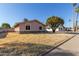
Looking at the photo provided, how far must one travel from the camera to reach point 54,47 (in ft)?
25.4

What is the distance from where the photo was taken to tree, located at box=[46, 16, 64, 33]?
800cm

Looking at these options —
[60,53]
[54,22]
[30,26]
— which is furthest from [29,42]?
[60,53]

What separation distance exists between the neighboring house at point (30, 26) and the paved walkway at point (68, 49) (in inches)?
44.1

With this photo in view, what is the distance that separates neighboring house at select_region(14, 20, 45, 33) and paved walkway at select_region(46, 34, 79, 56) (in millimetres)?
1120

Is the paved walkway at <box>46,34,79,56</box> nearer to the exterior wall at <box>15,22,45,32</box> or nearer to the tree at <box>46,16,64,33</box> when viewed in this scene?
the tree at <box>46,16,64,33</box>

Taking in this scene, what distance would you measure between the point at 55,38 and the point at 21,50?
1.65 meters

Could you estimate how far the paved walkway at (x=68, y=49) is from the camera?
6973 mm

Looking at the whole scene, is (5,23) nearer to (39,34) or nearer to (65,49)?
(39,34)

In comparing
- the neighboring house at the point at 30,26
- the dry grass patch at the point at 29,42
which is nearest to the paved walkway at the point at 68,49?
the dry grass patch at the point at 29,42

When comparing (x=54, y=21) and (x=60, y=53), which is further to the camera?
(x=54, y=21)

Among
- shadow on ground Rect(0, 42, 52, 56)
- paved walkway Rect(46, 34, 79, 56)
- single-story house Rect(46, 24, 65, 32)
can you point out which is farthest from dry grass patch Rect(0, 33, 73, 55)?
paved walkway Rect(46, 34, 79, 56)

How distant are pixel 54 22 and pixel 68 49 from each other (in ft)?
4.04

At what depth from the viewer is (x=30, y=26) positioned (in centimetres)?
844

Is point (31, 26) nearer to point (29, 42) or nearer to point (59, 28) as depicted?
point (29, 42)
